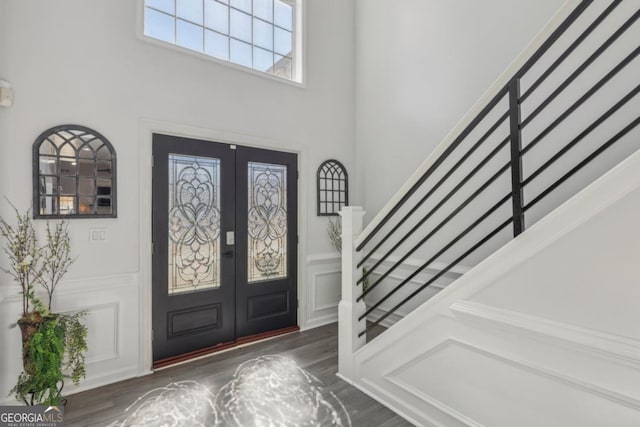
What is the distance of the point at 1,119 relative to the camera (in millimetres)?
2145

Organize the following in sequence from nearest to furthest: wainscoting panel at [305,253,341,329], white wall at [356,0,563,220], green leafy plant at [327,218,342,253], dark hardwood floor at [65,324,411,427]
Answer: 1. dark hardwood floor at [65,324,411,427]
2. white wall at [356,0,563,220]
3. wainscoting panel at [305,253,341,329]
4. green leafy plant at [327,218,342,253]

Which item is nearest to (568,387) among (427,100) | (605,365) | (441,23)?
(605,365)

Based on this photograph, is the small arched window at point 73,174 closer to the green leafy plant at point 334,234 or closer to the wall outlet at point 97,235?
the wall outlet at point 97,235

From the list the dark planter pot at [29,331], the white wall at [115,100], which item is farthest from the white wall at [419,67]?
the dark planter pot at [29,331]

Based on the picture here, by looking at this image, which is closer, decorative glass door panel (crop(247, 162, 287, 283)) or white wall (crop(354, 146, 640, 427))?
white wall (crop(354, 146, 640, 427))

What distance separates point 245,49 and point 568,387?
3.74 m

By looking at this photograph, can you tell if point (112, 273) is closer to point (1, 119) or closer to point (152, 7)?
point (1, 119)

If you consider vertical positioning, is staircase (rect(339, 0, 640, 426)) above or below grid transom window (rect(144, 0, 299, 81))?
below

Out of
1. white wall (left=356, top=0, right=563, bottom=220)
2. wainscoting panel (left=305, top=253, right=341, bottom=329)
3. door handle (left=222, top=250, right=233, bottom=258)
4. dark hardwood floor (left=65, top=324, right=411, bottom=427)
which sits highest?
white wall (left=356, top=0, right=563, bottom=220)

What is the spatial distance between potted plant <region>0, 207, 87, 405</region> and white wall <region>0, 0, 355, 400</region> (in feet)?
0.36

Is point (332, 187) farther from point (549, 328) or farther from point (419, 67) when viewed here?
point (549, 328)

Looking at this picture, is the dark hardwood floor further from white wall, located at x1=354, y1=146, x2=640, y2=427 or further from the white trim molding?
the white trim molding

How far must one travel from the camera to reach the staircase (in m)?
1.21

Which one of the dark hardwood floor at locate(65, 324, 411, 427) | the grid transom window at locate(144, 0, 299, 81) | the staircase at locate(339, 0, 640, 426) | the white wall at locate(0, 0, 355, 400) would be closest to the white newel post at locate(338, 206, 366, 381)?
the staircase at locate(339, 0, 640, 426)
